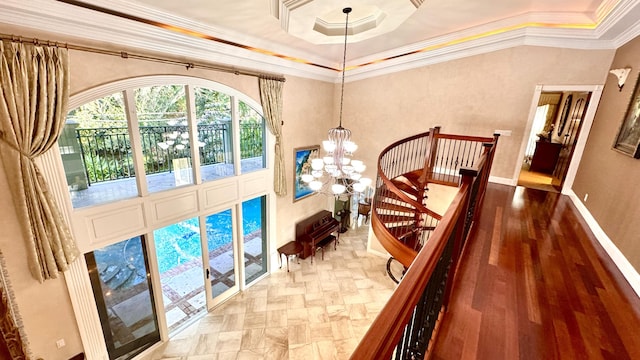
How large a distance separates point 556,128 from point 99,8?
10592 mm

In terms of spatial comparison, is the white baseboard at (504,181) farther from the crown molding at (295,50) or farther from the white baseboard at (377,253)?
the white baseboard at (377,253)

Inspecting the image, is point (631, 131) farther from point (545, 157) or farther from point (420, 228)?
point (545, 157)

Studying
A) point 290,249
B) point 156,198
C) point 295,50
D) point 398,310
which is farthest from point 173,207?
point 398,310

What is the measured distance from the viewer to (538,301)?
1.91 meters

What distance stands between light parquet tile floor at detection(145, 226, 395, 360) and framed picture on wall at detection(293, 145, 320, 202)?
1940 millimetres

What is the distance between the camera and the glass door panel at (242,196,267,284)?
5.78m

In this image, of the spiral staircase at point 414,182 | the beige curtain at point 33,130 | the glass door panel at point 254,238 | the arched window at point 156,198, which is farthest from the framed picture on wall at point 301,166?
the beige curtain at point 33,130

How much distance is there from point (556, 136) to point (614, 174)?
5.47 metres

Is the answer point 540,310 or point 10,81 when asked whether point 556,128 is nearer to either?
point 540,310

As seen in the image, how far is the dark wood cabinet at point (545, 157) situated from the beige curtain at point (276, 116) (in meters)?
6.86

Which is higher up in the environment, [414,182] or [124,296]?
[414,182]

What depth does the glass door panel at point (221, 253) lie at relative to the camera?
5156 mm

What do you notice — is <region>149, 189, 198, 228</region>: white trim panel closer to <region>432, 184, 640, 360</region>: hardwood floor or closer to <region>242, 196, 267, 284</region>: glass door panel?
<region>242, 196, 267, 284</region>: glass door panel

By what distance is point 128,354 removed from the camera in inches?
158
